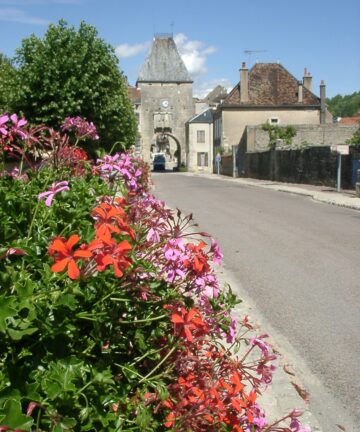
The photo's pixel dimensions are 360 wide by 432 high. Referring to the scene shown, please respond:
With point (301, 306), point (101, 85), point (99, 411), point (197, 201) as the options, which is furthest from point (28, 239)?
point (197, 201)

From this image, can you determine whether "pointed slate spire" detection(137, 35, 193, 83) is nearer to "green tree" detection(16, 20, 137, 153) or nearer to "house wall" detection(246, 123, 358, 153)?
"house wall" detection(246, 123, 358, 153)

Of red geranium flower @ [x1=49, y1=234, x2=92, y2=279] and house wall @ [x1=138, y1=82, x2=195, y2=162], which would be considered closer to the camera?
red geranium flower @ [x1=49, y1=234, x2=92, y2=279]

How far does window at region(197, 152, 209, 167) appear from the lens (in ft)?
227

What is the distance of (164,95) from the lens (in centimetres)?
7881

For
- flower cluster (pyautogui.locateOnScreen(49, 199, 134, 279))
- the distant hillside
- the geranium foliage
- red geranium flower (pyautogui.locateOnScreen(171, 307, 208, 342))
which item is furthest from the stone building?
the distant hillside

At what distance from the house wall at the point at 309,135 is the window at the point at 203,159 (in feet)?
68.4

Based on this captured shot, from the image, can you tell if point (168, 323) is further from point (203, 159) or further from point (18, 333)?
point (203, 159)

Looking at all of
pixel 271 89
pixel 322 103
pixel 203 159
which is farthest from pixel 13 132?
pixel 203 159

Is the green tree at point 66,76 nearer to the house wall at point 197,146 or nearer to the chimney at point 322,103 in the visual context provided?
the chimney at point 322,103

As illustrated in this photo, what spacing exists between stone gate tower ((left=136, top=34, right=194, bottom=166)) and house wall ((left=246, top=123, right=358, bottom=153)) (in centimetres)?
3031

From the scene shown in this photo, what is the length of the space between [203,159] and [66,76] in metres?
51.5

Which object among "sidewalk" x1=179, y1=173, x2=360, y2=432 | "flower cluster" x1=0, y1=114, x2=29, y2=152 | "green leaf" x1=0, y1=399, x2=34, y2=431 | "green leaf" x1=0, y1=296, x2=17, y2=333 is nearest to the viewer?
"green leaf" x1=0, y1=399, x2=34, y2=431

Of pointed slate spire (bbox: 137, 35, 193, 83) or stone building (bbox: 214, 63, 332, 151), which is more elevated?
pointed slate spire (bbox: 137, 35, 193, 83)

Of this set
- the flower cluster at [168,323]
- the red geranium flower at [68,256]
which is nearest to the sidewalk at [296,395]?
the flower cluster at [168,323]
